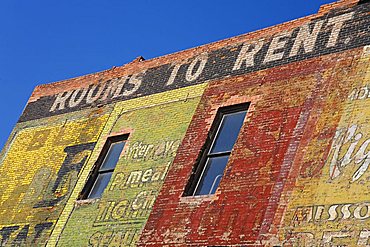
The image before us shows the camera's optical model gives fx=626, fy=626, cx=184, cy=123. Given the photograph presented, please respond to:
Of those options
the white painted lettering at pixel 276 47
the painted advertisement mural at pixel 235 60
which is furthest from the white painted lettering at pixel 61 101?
the white painted lettering at pixel 276 47

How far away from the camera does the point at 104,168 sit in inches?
639

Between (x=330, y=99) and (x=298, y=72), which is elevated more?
(x=298, y=72)

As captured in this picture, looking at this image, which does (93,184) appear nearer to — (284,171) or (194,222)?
(194,222)

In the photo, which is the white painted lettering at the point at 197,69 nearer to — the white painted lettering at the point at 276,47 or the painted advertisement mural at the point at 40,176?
the white painted lettering at the point at 276,47

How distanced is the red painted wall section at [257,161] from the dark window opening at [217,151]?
0.16 m

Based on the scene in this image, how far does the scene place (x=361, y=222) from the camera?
10.0 meters

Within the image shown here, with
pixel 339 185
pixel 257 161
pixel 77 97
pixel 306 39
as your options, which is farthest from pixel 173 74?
pixel 339 185

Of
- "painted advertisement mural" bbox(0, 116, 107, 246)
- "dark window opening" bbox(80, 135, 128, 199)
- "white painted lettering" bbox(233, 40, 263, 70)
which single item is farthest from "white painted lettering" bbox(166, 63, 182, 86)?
"painted advertisement mural" bbox(0, 116, 107, 246)

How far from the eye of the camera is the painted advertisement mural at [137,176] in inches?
553

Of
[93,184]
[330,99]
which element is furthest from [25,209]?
[330,99]

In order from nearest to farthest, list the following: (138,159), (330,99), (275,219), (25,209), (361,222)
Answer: (361,222)
(275,219)
(330,99)
(138,159)
(25,209)

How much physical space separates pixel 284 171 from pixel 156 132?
446 cm

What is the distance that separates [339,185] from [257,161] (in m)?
2.22

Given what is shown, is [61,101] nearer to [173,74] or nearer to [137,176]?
[173,74]
